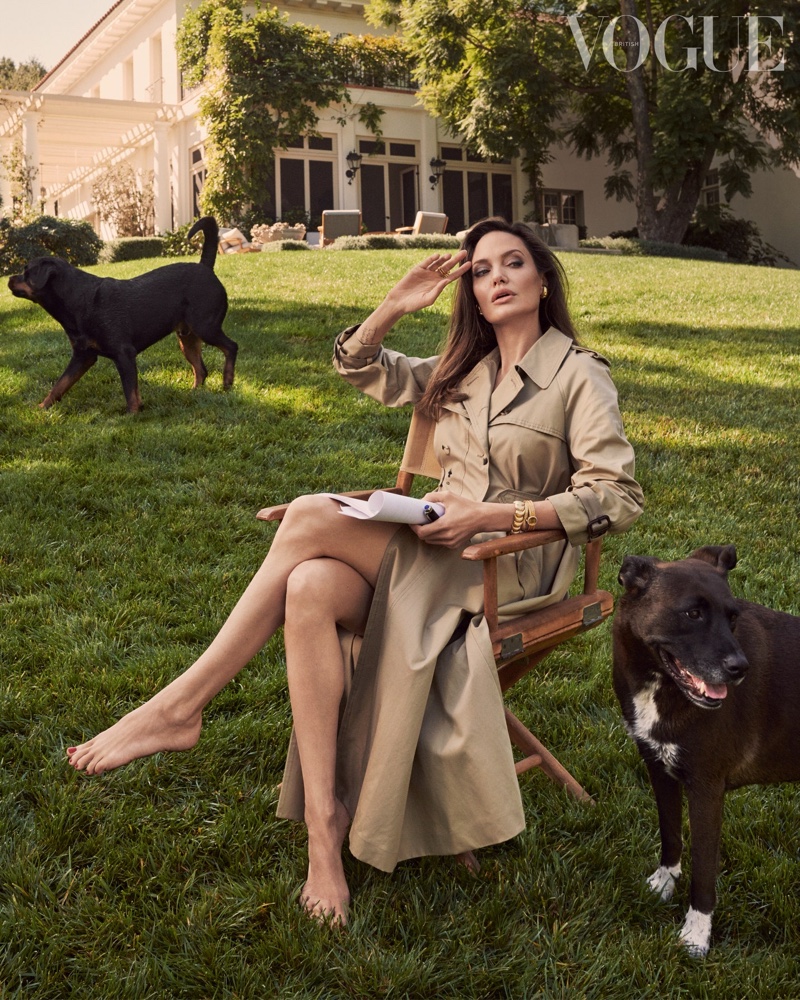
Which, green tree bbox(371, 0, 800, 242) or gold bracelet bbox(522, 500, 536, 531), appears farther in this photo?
green tree bbox(371, 0, 800, 242)

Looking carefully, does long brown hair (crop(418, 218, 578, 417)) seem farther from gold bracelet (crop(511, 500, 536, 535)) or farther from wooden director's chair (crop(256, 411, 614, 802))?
gold bracelet (crop(511, 500, 536, 535))

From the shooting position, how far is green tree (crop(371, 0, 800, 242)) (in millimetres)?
19859

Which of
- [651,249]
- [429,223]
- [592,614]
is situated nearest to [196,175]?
[429,223]

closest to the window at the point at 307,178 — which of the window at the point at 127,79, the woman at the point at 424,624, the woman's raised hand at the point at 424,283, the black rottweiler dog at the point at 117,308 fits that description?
the window at the point at 127,79

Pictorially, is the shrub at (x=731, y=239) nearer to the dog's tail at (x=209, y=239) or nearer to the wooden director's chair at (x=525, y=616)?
the dog's tail at (x=209, y=239)

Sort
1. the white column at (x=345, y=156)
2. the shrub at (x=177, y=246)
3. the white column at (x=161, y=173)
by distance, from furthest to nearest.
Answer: the white column at (x=345, y=156), the white column at (x=161, y=173), the shrub at (x=177, y=246)

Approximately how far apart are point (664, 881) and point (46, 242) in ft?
54.0

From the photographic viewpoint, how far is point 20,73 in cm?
5200

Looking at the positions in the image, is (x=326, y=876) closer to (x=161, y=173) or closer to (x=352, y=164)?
(x=352, y=164)

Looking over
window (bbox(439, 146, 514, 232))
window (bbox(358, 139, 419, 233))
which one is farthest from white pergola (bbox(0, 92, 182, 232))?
window (bbox(439, 146, 514, 232))

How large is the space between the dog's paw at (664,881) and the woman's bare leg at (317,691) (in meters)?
0.79

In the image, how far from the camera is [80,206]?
3069 centimetres

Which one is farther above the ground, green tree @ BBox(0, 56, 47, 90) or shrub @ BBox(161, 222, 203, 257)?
green tree @ BBox(0, 56, 47, 90)

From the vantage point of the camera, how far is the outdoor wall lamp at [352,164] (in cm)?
2533
